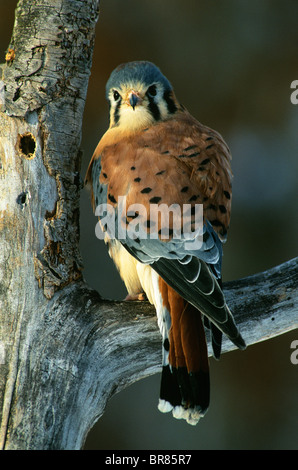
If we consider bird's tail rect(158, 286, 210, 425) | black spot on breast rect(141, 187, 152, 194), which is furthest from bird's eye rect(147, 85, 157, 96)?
bird's tail rect(158, 286, 210, 425)

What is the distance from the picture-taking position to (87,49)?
7.49ft

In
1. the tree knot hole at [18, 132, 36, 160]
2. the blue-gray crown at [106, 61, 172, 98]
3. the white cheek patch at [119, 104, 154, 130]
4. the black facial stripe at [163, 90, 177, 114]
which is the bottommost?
the tree knot hole at [18, 132, 36, 160]

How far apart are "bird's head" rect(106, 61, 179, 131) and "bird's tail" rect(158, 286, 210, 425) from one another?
796mm

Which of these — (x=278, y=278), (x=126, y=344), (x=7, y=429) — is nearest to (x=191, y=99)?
(x=278, y=278)

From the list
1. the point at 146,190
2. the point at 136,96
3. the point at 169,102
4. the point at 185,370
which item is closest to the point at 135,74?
the point at 136,96

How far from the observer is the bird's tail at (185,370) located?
1984mm

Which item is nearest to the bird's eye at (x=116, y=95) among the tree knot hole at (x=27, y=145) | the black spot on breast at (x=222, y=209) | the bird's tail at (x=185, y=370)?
the tree knot hole at (x=27, y=145)

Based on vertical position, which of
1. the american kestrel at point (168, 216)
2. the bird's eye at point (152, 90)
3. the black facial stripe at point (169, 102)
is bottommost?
the american kestrel at point (168, 216)

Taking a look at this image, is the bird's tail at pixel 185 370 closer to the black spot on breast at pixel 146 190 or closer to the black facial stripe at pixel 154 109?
the black spot on breast at pixel 146 190

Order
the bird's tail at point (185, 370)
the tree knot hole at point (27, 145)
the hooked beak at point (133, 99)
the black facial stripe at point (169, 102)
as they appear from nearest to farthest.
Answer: the bird's tail at point (185, 370) → the tree knot hole at point (27, 145) → the hooked beak at point (133, 99) → the black facial stripe at point (169, 102)

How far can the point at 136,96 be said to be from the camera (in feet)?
7.46

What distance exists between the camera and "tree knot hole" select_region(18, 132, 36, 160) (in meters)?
2.12

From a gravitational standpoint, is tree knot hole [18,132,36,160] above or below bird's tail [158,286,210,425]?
above

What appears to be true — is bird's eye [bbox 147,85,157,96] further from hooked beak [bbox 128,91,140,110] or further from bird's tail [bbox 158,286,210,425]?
bird's tail [bbox 158,286,210,425]
